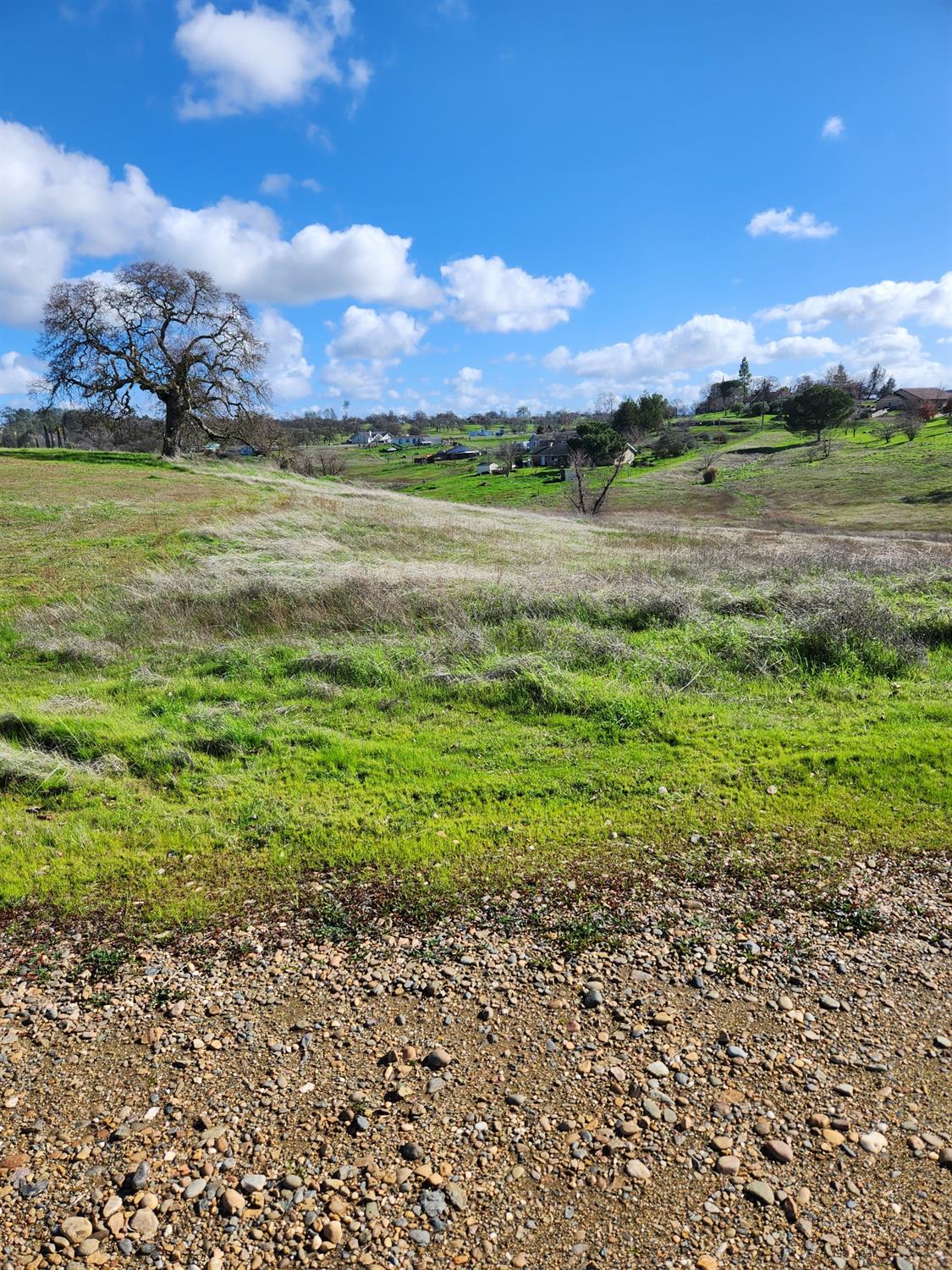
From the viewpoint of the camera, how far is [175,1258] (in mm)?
2916

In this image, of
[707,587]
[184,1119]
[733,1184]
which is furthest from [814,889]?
[707,587]

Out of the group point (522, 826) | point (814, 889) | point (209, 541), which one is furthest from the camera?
point (209, 541)

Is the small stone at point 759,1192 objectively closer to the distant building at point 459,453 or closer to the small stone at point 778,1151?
the small stone at point 778,1151

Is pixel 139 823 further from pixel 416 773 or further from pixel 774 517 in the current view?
pixel 774 517

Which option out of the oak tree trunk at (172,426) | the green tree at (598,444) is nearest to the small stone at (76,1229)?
the oak tree trunk at (172,426)

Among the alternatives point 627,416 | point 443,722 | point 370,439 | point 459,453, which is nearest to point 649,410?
point 627,416

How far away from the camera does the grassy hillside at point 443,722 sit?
Answer: 5.91 m

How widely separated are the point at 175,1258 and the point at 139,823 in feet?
13.3

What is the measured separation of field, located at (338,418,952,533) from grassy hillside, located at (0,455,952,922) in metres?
36.4

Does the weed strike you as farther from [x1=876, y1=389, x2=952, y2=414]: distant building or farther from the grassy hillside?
[x1=876, y1=389, x2=952, y2=414]: distant building

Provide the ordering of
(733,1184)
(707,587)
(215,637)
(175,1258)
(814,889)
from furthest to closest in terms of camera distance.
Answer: (707,587) < (215,637) < (814,889) < (733,1184) < (175,1258)

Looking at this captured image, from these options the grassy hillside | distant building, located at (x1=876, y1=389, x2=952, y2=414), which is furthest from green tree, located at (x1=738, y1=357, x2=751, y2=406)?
the grassy hillside

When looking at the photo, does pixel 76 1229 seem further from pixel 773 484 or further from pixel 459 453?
pixel 459 453

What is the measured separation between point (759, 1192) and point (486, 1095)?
142cm
